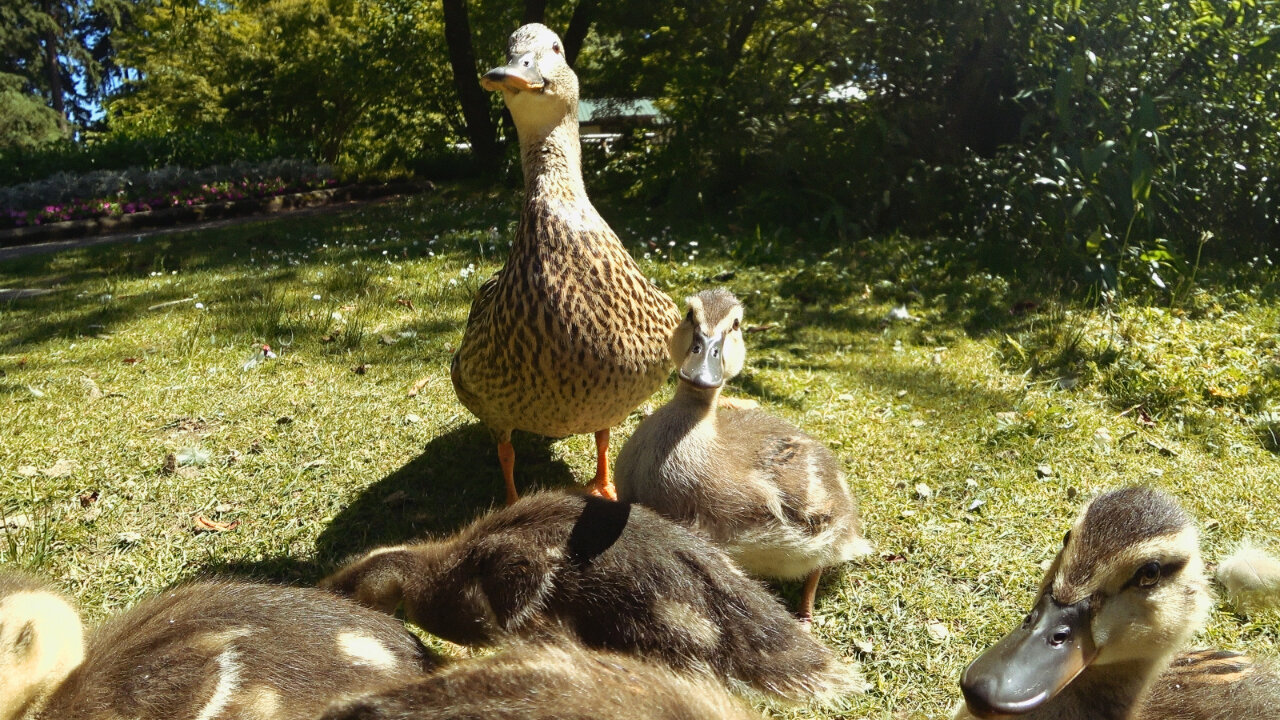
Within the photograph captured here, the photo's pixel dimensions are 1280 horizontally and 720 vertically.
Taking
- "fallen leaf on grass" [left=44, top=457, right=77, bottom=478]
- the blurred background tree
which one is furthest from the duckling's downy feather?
"fallen leaf on grass" [left=44, top=457, right=77, bottom=478]

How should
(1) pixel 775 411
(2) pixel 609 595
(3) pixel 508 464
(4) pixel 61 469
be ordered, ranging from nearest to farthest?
(2) pixel 609 595 → (3) pixel 508 464 → (4) pixel 61 469 → (1) pixel 775 411

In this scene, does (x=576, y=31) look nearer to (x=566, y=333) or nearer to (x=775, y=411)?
(x=775, y=411)

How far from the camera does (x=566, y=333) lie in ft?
12.3

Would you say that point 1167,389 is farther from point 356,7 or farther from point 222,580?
point 356,7

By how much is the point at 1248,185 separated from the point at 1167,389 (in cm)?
513

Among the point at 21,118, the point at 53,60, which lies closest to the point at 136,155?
the point at 21,118

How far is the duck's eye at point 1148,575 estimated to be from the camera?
94.2 inches

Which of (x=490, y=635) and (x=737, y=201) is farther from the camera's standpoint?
(x=737, y=201)

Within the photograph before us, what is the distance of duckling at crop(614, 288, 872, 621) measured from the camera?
3.49m

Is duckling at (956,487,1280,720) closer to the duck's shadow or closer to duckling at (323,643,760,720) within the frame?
duckling at (323,643,760,720)

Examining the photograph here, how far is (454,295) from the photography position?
751cm

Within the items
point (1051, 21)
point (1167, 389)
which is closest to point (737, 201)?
point (1051, 21)

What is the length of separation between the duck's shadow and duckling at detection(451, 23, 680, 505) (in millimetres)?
305

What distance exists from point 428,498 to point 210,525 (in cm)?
99
